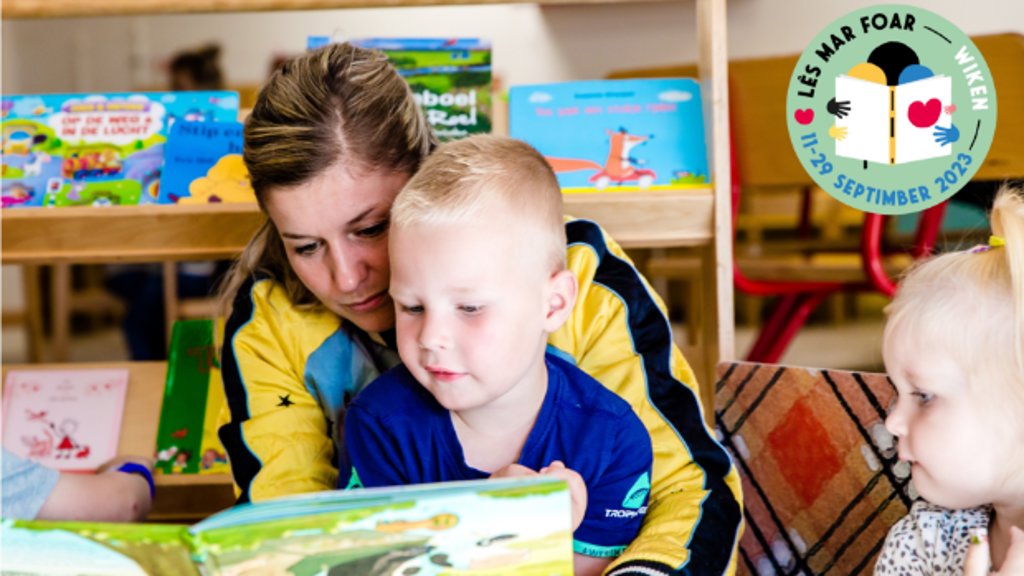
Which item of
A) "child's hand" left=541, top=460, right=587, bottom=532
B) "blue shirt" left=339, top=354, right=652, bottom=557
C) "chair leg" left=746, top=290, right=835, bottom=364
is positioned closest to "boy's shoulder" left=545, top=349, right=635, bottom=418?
"blue shirt" left=339, top=354, right=652, bottom=557

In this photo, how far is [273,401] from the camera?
1516 millimetres

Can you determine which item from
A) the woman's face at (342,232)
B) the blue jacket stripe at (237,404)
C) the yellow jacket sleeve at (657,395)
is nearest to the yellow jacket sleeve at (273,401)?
the blue jacket stripe at (237,404)

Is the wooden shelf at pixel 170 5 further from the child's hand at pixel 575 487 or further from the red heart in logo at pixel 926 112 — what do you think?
the child's hand at pixel 575 487

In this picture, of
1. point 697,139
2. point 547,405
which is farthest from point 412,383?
point 697,139

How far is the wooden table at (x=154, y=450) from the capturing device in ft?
6.73

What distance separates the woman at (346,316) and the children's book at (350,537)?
0.31 meters

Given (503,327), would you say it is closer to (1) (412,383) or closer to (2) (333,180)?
(1) (412,383)

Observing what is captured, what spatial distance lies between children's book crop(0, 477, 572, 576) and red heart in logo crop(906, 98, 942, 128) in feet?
2.60

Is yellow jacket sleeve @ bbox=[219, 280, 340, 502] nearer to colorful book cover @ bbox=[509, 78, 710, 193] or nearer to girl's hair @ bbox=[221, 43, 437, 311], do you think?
girl's hair @ bbox=[221, 43, 437, 311]

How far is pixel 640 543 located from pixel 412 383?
1.08ft

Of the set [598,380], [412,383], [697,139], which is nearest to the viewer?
[412,383]

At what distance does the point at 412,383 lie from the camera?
1.33m

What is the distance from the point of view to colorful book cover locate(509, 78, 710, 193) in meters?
1.81

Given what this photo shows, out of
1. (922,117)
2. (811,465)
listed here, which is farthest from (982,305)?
(811,465)
